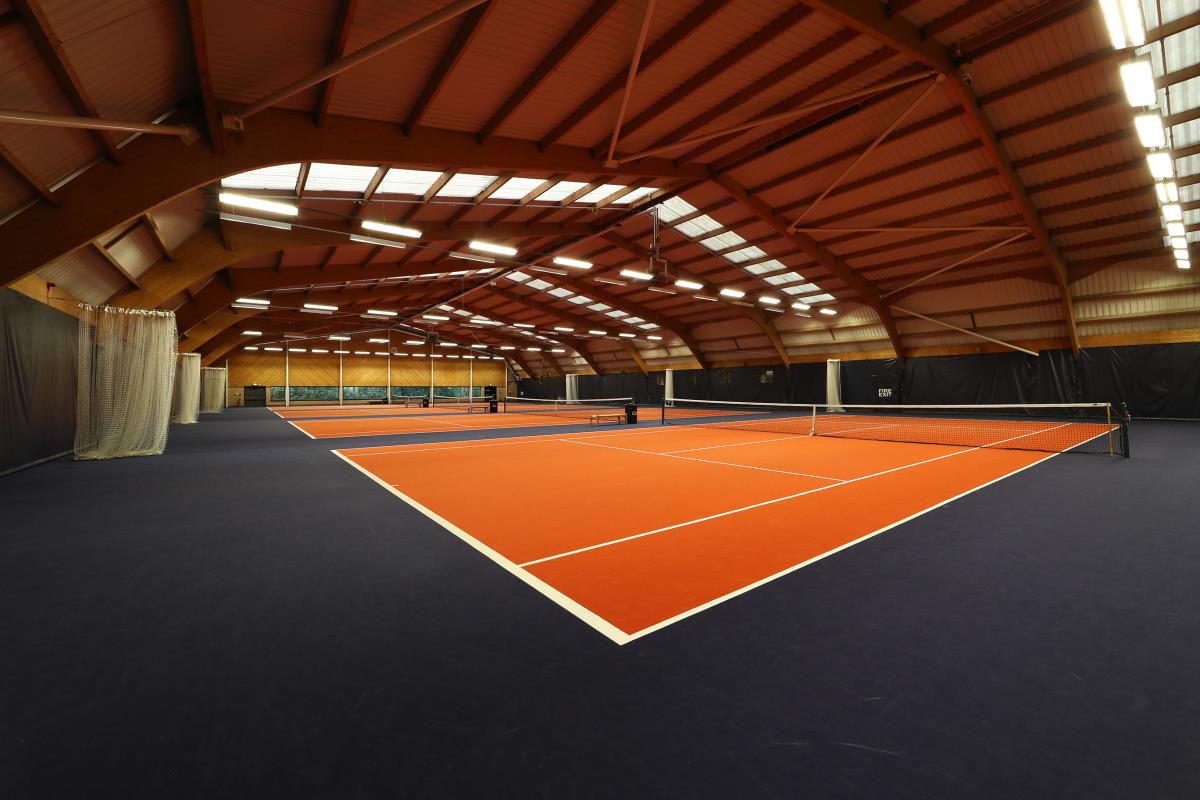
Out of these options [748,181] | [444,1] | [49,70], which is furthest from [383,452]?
[748,181]

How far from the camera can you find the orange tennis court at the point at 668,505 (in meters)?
4.03

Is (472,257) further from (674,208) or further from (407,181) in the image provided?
(674,208)

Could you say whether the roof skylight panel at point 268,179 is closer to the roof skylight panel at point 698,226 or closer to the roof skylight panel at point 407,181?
the roof skylight panel at point 407,181

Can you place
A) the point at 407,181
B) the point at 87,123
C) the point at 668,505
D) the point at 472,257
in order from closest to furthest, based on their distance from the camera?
the point at 87,123, the point at 668,505, the point at 407,181, the point at 472,257

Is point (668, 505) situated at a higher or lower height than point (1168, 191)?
lower

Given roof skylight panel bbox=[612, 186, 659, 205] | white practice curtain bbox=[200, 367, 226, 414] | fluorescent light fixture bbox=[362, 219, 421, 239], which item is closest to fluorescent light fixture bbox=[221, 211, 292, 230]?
fluorescent light fixture bbox=[362, 219, 421, 239]

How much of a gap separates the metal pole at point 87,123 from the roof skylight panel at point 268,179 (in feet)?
14.4

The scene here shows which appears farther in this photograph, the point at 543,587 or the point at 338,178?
the point at 338,178

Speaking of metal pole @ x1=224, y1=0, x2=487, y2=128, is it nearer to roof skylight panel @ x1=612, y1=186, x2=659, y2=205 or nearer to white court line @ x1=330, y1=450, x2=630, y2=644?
white court line @ x1=330, y1=450, x2=630, y2=644

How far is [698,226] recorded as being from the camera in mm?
22359

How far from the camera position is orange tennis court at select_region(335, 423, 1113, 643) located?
4.03 metres

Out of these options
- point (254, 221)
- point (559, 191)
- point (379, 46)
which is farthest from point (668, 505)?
point (254, 221)

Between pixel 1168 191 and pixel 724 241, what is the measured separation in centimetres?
1402

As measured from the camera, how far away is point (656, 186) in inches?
719
